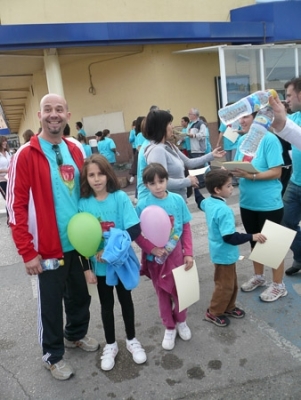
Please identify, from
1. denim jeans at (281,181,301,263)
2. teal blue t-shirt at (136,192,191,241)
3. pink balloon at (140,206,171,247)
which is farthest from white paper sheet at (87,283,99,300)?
denim jeans at (281,181,301,263)

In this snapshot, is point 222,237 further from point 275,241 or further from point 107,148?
point 107,148

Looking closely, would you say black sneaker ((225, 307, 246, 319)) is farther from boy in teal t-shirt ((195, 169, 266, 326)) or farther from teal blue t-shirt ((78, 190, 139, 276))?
teal blue t-shirt ((78, 190, 139, 276))

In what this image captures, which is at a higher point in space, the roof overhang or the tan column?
the roof overhang

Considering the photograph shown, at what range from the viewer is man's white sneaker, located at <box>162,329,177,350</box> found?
274cm

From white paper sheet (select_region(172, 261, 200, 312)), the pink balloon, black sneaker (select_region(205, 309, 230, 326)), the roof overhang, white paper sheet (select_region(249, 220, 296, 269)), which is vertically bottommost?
black sneaker (select_region(205, 309, 230, 326))

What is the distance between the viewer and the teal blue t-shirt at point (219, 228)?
8.89ft

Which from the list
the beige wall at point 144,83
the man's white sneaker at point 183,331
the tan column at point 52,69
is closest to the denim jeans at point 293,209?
the man's white sneaker at point 183,331

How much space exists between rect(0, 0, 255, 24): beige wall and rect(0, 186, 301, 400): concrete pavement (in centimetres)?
913

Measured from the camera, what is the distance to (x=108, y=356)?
2.61m

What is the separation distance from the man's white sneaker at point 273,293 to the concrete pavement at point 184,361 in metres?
0.05

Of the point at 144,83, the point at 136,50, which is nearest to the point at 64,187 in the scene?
the point at 144,83

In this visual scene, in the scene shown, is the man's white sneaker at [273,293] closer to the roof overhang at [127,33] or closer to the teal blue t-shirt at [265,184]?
the teal blue t-shirt at [265,184]

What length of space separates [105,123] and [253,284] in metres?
9.85

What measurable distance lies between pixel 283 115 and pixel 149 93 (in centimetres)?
949
